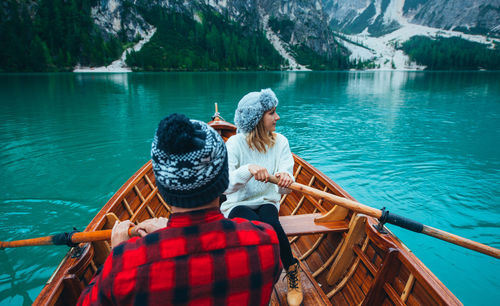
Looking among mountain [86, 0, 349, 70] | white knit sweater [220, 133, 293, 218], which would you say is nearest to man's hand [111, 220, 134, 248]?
white knit sweater [220, 133, 293, 218]

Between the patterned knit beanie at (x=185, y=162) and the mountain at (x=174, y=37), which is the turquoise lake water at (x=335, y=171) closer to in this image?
the patterned knit beanie at (x=185, y=162)

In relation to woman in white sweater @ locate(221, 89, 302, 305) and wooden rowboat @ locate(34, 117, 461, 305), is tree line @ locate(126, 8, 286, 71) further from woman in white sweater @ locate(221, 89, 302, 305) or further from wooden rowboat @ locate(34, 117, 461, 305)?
woman in white sweater @ locate(221, 89, 302, 305)

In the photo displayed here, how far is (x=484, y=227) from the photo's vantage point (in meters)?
6.30

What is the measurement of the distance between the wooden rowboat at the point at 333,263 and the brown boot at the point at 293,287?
0.53ft

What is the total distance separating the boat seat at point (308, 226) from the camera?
3.27 metres

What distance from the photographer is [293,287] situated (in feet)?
9.84

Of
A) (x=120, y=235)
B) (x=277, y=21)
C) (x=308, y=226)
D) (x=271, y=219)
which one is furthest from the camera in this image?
(x=277, y=21)

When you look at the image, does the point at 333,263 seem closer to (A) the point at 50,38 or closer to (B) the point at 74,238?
(B) the point at 74,238

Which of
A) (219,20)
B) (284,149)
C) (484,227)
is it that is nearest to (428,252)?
(484,227)

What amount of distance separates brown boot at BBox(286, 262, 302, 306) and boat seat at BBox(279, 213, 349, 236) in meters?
0.41

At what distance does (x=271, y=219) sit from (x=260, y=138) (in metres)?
0.93

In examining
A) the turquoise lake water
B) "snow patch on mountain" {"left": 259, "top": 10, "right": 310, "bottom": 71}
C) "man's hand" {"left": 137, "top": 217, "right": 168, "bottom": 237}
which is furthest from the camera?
"snow patch on mountain" {"left": 259, "top": 10, "right": 310, "bottom": 71}

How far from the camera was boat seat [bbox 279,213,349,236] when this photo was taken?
129 inches

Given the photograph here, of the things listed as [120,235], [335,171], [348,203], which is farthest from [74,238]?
[335,171]
